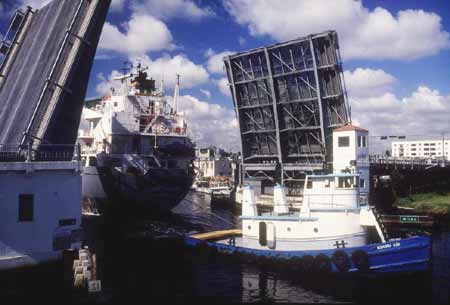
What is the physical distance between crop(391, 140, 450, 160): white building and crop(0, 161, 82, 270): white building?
131282 mm

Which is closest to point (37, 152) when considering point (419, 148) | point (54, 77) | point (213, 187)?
point (54, 77)

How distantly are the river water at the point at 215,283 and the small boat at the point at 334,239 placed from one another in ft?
2.12

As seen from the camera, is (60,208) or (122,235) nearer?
(60,208)

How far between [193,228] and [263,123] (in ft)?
38.3

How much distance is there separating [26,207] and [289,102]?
2369cm

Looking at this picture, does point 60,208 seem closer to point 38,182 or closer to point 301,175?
point 38,182

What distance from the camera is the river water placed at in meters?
15.5

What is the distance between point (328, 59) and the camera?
31.5 meters

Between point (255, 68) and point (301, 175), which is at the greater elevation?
point (255, 68)

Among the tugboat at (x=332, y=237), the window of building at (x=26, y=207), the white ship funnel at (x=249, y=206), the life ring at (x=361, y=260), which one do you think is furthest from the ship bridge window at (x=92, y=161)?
the life ring at (x=361, y=260)

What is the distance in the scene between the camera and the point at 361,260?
17375 mm

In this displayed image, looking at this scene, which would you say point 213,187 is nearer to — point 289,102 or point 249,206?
point 289,102

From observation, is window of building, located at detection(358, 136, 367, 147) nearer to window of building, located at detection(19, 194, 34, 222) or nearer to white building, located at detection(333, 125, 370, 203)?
white building, located at detection(333, 125, 370, 203)

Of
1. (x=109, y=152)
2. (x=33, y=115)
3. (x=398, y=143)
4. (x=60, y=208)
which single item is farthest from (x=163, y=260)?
(x=398, y=143)
